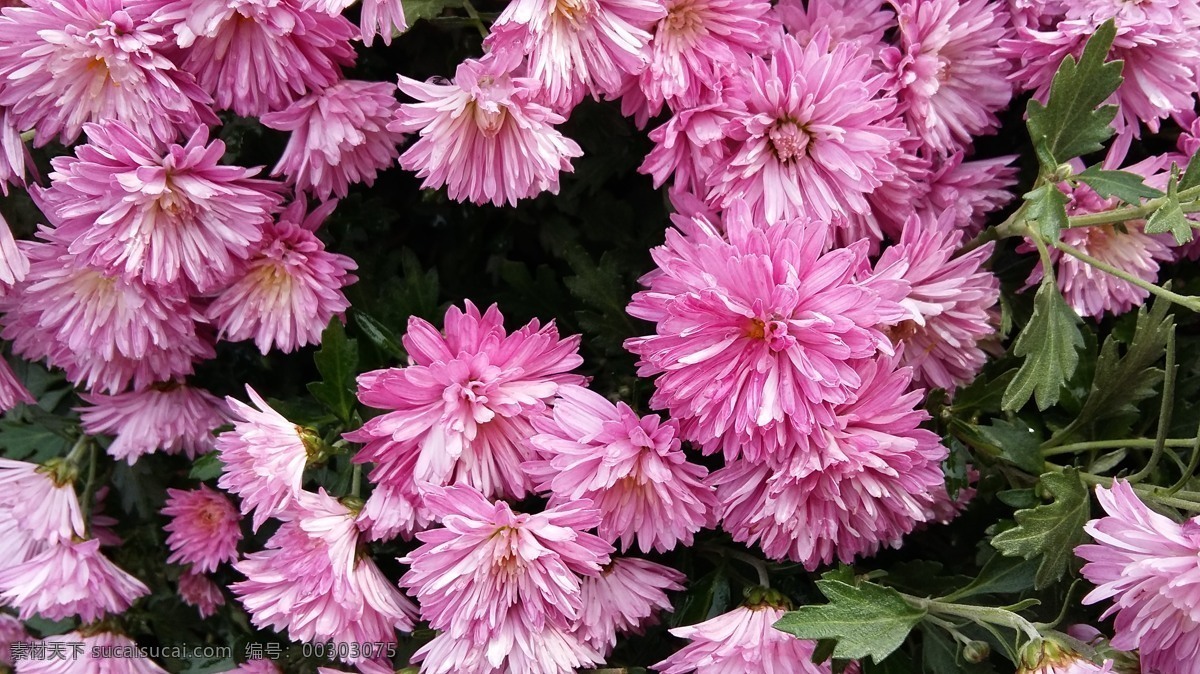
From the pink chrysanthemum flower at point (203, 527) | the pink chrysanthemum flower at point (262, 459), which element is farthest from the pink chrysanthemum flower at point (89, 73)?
the pink chrysanthemum flower at point (203, 527)

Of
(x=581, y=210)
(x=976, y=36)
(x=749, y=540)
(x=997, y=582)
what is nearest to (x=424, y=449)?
(x=749, y=540)

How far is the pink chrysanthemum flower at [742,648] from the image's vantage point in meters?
0.72

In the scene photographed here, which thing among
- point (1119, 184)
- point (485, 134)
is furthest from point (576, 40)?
point (1119, 184)

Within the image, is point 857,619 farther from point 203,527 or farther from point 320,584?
point 203,527

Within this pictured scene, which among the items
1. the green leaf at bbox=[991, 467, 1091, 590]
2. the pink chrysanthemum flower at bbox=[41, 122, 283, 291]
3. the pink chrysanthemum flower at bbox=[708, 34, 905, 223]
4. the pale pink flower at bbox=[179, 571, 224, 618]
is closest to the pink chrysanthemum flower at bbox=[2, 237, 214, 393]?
the pink chrysanthemum flower at bbox=[41, 122, 283, 291]

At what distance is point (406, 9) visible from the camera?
79 cm

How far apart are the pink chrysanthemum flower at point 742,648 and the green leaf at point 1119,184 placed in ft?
1.49

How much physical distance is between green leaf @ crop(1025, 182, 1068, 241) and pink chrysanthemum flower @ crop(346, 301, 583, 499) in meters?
0.40

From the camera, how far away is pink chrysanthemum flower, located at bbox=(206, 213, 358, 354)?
0.81 metres

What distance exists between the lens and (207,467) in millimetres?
866

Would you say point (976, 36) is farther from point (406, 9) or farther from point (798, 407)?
point (406, 9)

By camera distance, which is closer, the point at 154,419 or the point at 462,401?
the point at 462,401

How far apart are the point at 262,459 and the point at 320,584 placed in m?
0.12

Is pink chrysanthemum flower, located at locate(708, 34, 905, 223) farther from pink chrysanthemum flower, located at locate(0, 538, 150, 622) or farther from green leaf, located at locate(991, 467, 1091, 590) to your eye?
pink chrysanthemum flower, located at locate(0, 538, 150, 622)
